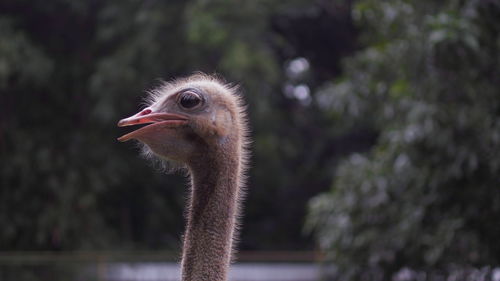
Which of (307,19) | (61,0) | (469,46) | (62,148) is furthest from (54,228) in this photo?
(469,46)

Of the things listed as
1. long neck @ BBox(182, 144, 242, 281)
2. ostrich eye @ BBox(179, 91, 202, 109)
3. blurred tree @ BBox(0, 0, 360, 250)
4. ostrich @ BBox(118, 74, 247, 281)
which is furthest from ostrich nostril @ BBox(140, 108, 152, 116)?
blurred tree @ BBox(0, 0, 360, 250)

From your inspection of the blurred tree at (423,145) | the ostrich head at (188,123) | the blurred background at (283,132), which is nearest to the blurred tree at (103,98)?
the blurred background at (283,132)

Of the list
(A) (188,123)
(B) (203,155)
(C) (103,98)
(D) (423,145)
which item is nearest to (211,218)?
(B) (203,155)

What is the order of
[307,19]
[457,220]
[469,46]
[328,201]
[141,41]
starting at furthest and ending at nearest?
[307,19], [141,41], [328,201], [457,220], [469,46]

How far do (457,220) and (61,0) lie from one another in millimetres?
12718

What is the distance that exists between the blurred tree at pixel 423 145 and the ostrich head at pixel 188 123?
10.0ft

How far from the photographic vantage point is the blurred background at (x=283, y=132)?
6484mm

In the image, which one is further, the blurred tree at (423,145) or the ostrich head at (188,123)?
the blurred tree at (423,145)

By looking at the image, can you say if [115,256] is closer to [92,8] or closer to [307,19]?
[92,8]

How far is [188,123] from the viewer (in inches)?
120

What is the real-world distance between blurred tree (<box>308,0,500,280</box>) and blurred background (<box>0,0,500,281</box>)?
13 millimetres

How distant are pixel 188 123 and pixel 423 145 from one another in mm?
3909

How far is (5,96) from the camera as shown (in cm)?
1770

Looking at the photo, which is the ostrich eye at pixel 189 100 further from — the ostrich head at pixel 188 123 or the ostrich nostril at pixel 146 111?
the ostrich nostril at pixel 146 111
